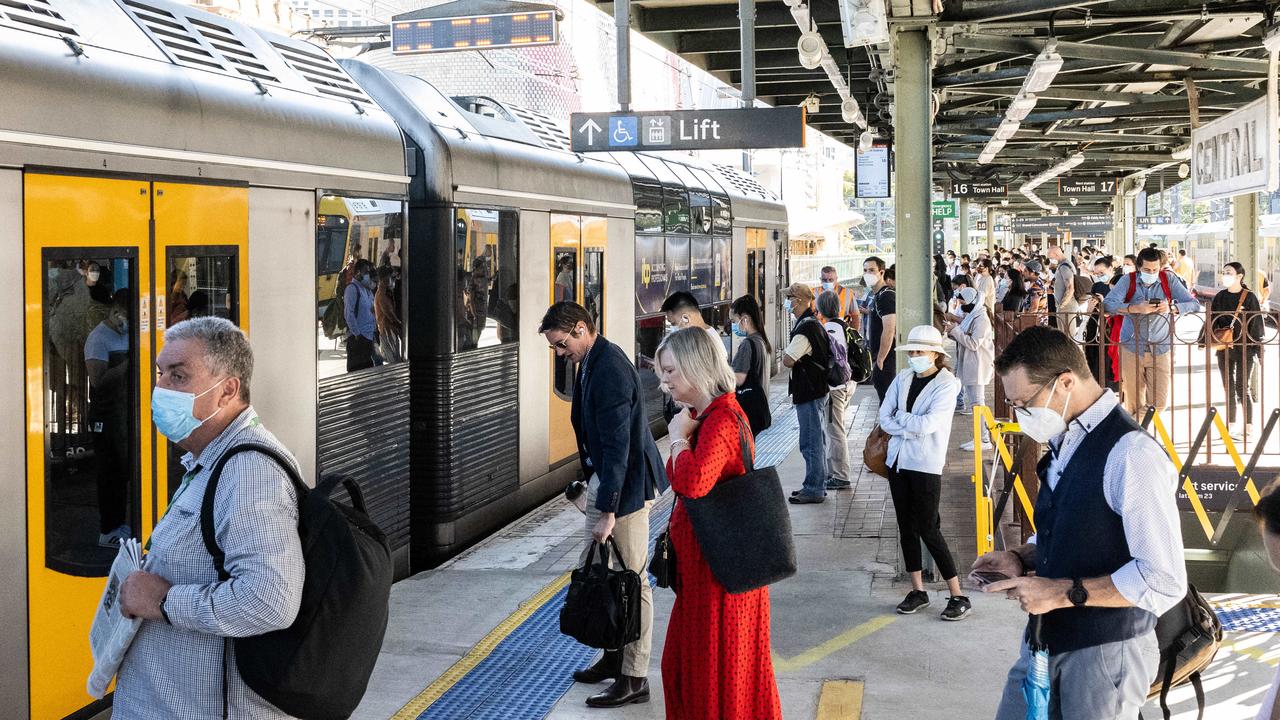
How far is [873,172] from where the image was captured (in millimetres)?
19375

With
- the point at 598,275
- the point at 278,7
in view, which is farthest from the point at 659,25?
the point at 278,7

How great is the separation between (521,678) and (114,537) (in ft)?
7.06

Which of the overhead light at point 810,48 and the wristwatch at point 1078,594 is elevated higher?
the overhead light at point 810,48

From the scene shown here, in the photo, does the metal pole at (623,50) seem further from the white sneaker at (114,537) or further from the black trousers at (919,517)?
the white sneaker at (114,537)

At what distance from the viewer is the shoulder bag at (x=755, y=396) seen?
8680mm

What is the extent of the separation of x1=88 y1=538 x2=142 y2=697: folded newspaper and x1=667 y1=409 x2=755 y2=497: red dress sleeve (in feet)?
6.25

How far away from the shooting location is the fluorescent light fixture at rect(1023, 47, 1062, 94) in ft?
34.1

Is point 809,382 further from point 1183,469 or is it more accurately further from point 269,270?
point 269,270

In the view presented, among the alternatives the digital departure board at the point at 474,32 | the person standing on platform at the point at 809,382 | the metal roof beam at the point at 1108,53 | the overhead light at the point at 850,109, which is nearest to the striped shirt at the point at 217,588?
the person standing on platform at the point at 809,382

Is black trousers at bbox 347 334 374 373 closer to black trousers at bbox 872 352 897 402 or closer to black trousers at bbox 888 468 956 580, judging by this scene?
black trousers at bbox 888 468 956 580

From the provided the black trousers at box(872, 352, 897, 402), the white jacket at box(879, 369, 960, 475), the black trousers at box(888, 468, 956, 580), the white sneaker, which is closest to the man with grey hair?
the white sneaker

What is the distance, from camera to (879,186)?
63.1 ft

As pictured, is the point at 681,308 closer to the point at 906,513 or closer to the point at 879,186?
the point at 906,513

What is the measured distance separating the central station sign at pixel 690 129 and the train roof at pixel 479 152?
0.41 metres
